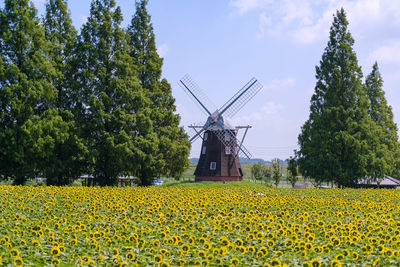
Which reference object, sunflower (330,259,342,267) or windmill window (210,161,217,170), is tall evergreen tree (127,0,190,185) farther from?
sunflower (330,259,342,267)

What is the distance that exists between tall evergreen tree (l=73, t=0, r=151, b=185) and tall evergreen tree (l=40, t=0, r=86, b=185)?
0.77m

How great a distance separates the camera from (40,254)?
7.22 meters

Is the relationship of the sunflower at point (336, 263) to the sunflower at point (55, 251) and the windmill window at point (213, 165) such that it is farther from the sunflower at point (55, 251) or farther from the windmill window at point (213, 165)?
the windmill window at point (213, 165)

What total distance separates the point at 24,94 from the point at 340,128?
24.4 metres

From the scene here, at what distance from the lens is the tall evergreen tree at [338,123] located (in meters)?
32.6

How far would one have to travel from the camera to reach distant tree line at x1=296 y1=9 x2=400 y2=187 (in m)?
32.6

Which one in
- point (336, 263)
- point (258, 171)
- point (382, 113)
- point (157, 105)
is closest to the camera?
point (336, 263)

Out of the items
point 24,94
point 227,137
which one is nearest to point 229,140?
point 227,137

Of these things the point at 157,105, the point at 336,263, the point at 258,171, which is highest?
the point at 157,105

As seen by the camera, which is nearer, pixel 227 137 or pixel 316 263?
pixel 316 263

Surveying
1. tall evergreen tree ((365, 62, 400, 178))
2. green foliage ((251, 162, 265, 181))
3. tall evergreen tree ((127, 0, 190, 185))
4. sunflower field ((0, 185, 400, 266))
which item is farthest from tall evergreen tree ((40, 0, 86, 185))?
green foliage ((251, 162, 265, 181))

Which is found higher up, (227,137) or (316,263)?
(227,137)

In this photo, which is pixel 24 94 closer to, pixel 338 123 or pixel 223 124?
pixel 223 124

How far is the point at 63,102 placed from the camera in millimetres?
30109
